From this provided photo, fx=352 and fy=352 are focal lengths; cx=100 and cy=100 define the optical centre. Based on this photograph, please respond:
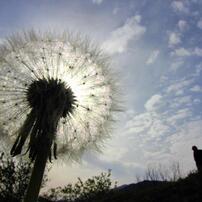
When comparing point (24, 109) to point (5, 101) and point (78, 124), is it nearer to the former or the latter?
point (5, 101)

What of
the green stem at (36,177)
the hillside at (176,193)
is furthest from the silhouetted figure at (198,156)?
the green stem at (36,177)

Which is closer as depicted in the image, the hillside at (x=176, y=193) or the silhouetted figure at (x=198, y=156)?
the silhouetted figure at (x=198, y=156)

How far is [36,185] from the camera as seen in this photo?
7.17 metres

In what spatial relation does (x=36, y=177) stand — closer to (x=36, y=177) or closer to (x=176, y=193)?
(x=36, y=177)

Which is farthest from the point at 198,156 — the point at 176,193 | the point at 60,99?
the point at 60,99

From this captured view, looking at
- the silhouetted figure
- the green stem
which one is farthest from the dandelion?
the silhouetted figure

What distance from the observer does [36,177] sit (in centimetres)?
725

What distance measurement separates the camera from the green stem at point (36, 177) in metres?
7.00

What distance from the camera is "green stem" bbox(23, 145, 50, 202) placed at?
7.00 metres

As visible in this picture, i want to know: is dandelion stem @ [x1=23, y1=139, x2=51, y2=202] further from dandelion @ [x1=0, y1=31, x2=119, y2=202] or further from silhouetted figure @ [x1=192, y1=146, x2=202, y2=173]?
silhouetted figure @ [x1=192, y1=146, x2=202, y2=173]

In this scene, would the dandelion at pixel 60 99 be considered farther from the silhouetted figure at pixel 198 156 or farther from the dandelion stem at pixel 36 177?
the silhouetted figure at pixel 198 156

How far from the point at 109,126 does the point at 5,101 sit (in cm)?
343

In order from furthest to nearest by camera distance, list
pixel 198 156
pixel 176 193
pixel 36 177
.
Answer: pixel 176 193 → pixel 198 156 → pixel 36 177

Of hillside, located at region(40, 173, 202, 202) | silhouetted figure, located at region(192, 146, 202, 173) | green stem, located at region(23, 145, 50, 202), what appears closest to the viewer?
green stem, located at region(23, 145, 50, 202)
